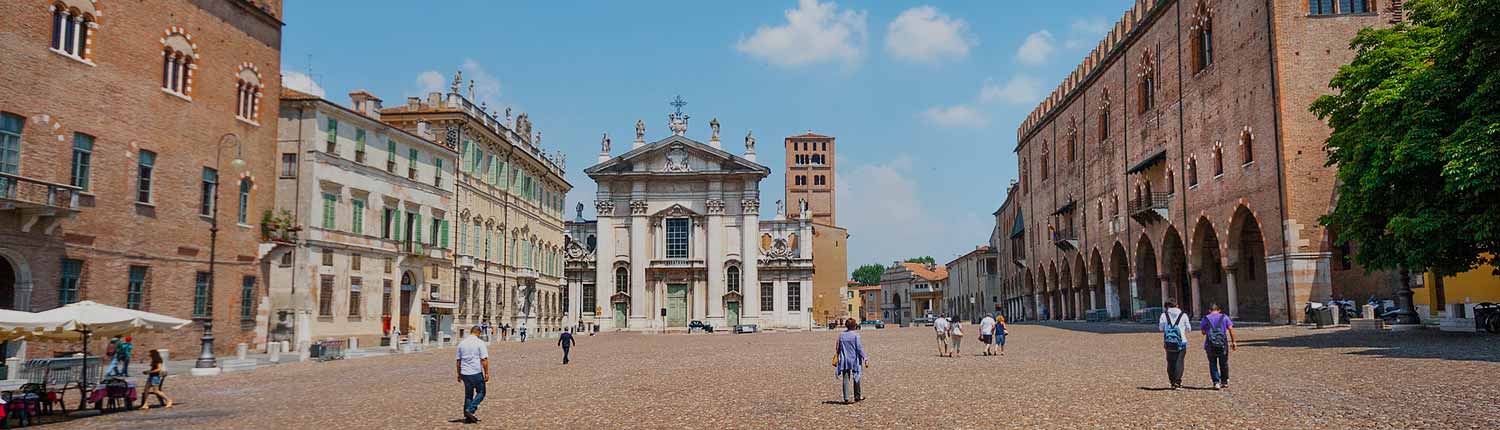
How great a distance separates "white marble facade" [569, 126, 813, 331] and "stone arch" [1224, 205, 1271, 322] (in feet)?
101

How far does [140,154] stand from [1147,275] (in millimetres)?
42511

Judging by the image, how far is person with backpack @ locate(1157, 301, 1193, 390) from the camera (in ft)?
45.6

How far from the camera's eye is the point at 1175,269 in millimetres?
46906

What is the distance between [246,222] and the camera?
29609 mm

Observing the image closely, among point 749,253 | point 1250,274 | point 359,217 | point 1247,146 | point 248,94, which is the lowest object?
point 1250,274

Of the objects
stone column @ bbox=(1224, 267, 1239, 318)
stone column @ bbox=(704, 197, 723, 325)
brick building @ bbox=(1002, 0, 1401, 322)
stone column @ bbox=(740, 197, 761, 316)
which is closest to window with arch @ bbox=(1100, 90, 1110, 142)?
brick building @ bbox=(1002, 0, 1401, 322)

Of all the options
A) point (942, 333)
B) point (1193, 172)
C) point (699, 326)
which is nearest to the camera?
point (942, 333)

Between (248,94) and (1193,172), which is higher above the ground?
(248,94)

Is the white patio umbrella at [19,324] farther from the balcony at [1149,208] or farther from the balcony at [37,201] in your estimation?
the balcony at [1149,208]

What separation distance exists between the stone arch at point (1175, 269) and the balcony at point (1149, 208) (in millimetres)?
888

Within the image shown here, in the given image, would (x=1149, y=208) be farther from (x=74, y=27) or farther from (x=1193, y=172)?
(x=74, y=27)

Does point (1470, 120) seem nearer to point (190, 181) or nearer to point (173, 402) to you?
point (173, 402)

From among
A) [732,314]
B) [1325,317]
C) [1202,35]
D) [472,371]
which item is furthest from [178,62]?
[732,314]

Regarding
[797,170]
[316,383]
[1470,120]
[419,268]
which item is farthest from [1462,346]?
[797,170]
